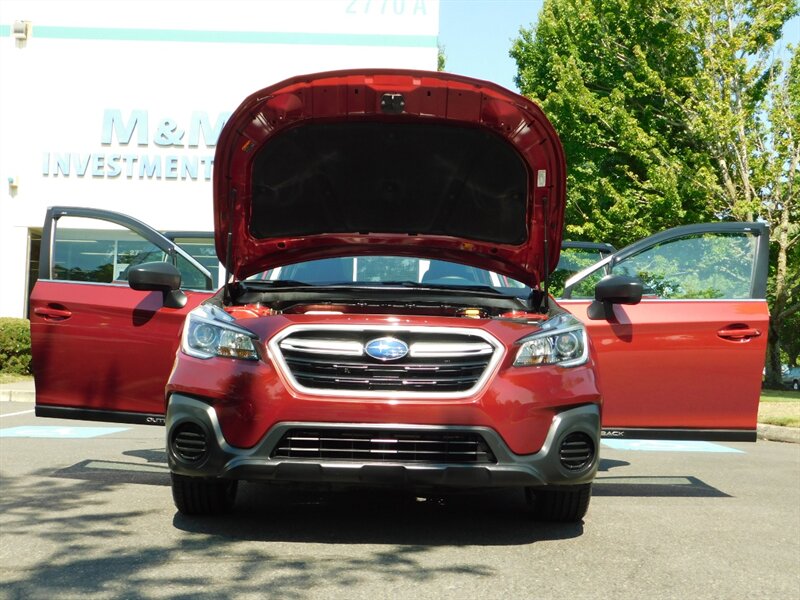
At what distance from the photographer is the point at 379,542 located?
16.5 ft

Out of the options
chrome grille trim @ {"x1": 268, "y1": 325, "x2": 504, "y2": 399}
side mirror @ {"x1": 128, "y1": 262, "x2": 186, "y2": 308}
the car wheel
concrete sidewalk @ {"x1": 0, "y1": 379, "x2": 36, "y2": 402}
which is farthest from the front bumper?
concrete sidewalk @ {"x1": 0, "y1": 379, "x2": 36, "y2": 402}

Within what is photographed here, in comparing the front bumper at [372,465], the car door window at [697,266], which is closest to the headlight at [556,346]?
the front bumper at [372,465]

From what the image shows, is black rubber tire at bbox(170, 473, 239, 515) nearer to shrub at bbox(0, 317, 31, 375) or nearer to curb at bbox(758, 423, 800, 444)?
curb at bbox(758, 423, 800, 444)

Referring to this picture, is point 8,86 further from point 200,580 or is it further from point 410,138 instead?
point 200,580

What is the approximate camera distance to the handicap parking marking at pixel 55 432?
988 cm

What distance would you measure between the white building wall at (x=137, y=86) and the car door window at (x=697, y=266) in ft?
57.8

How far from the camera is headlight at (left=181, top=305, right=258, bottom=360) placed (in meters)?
5.01

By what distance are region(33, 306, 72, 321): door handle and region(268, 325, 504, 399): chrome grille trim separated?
2150 millimetres

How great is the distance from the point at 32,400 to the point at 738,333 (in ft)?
37.4

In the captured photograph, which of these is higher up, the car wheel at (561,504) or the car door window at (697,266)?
the car door window at (697,266)

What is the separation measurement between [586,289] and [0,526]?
4735 millimetres

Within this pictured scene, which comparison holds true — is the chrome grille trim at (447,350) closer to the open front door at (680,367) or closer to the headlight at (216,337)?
the headlight at (216,337)

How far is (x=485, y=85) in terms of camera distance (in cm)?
548

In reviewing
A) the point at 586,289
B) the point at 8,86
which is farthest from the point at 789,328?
the point at 586,289
